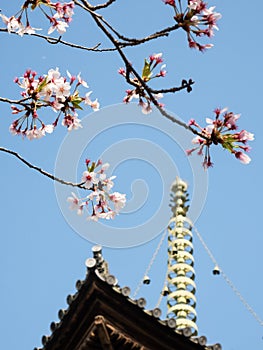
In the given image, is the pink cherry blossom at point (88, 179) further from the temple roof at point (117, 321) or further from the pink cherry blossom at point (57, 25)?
the temple roof at point (117, 321)

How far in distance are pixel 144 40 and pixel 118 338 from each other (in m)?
4.64

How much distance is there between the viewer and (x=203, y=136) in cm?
513

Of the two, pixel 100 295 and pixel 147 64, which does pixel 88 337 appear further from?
pixel 147 64

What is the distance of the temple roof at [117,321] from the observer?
8656 millimetres

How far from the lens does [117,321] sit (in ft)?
28.6

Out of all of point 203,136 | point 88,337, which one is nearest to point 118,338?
point 88,337

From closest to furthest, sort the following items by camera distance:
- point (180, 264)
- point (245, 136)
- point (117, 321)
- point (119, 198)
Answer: point (245, 136) → point (119, 198) → point (117, 321) → point (180, 264)

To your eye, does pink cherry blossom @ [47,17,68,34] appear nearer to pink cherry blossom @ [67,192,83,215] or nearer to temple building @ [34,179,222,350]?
pink cherry blossom @ [67,192,83,215]

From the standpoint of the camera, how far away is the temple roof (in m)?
8.66

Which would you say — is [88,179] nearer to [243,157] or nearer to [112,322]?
[243,157]

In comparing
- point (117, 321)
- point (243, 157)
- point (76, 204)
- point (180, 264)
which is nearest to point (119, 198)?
point (76, 204)

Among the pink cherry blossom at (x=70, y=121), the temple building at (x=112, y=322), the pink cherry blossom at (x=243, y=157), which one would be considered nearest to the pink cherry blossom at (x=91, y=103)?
the pink cherry blossom at (x=70, y=121)

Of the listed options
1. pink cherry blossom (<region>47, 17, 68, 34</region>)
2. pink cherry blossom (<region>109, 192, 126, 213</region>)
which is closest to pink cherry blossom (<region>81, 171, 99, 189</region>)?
pink cherry blossom (<region>109, 192, 126, 213</region>)

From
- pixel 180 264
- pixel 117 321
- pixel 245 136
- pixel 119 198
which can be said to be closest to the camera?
pixel 245 136
